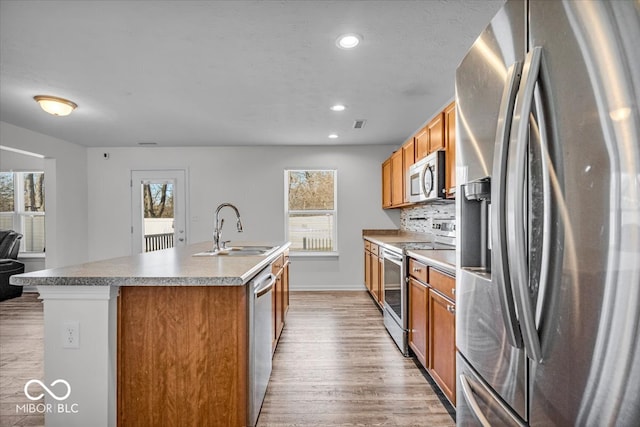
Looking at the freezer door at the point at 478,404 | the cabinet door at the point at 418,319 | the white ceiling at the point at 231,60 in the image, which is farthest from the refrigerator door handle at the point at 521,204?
the cabinet door at the point at 418,319

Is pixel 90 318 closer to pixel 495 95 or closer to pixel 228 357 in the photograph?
pixel 228 357

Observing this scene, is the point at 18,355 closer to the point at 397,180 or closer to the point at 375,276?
the point at 375,276

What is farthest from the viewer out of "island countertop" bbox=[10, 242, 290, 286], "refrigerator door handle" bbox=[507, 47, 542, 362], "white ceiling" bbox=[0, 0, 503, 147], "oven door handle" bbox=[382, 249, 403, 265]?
"oven door handle" bbox=[382, 249, 403, 265]

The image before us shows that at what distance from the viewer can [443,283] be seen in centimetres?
199

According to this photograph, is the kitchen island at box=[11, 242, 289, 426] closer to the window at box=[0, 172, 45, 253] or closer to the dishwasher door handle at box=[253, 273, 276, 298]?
the dishwasher door handle at box=[253, 273, 276, 298]

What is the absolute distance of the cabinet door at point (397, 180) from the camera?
4234 millimetres

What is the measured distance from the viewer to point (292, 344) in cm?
306

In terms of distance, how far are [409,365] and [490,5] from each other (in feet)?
8.13

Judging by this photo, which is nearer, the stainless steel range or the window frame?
the stainless steel range

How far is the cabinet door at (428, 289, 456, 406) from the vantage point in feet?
6.14

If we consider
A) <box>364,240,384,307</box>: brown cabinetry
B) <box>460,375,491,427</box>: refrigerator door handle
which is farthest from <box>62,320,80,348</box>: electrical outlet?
<box>364,240,384,307</box>: brown cabinetry

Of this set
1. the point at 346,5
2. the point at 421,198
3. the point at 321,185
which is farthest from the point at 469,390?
the point at 321,185

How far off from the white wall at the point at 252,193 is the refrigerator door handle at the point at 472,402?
4331mm

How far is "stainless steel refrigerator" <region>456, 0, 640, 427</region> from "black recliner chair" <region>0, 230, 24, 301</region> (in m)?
6.16
